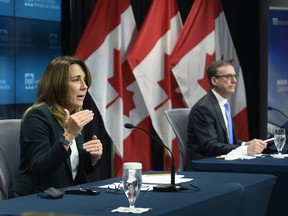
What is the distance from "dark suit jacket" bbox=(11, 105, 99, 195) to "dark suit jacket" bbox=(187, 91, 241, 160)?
1772mm

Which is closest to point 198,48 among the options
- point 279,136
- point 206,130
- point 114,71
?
point 114,71

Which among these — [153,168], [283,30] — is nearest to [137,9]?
[153,168]

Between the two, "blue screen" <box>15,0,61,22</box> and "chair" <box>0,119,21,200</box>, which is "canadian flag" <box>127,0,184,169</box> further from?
"chair" <box>0,119,21,200</box>

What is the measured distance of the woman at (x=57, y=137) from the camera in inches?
135

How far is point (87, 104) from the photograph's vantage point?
6230mm

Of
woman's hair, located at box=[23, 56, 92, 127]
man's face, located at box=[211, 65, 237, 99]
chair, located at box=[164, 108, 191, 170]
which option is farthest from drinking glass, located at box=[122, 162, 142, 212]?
man's face, located at box=[211, 65, 237, 99]

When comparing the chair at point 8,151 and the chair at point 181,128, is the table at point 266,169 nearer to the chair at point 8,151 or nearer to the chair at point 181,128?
the chair at point 181,128

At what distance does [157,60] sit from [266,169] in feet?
8.98

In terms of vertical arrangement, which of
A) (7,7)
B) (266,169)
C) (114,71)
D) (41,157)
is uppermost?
(7,7)

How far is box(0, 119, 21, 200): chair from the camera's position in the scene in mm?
3535

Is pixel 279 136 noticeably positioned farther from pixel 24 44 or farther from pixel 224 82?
pixel 24 44

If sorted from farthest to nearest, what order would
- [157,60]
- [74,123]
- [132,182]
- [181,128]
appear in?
[157,60]
[181,128]
[74,123]
[132,182]

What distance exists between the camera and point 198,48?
23.7ft

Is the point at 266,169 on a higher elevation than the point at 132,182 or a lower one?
lower
